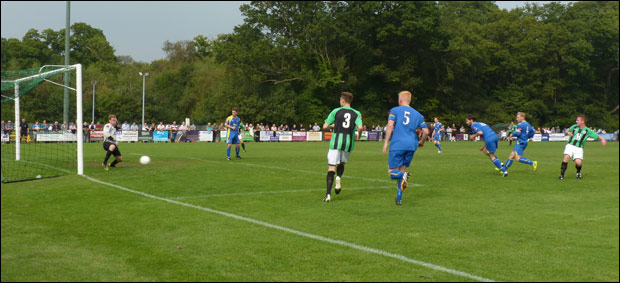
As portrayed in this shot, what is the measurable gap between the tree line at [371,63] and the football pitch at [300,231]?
149 ft

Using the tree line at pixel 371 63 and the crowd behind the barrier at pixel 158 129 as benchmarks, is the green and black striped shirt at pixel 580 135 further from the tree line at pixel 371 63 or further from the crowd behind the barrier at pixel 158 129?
the tree line at pixel 371 63

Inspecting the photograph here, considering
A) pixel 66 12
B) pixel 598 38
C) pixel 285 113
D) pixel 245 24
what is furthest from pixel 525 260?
pixel 598 38

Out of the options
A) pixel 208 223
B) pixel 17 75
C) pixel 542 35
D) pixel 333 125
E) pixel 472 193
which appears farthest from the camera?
pixel 542 35

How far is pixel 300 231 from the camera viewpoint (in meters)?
7.36

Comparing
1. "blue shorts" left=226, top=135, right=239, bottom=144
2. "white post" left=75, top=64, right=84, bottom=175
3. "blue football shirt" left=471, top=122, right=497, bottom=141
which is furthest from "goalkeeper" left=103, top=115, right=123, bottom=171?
"blue football shirt" left=471, top=122, right=497, bottom=141

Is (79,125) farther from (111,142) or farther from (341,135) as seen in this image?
(341,135)

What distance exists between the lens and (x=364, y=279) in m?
5.06

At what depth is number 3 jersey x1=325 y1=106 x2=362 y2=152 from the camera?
10719 millimetres

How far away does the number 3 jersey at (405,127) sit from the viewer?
32.8ft

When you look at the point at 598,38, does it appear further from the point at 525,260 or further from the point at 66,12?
the point at 525,260

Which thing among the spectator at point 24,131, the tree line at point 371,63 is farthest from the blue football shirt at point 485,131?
the tree line at point 371,63

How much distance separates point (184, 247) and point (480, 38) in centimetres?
6938

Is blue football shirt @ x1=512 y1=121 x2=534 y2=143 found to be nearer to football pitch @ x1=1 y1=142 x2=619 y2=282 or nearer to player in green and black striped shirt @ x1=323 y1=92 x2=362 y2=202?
football pitch @ x1=1 y1=142 x2=619 y2=282

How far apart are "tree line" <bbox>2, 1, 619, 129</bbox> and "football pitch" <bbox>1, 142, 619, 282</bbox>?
45531 mm
